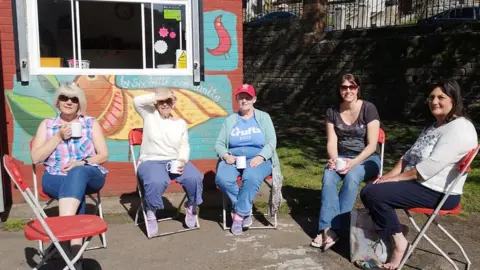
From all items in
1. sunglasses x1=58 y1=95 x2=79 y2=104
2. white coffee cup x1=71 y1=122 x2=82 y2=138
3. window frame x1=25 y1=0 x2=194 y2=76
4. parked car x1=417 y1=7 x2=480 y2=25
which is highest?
parked car x1=417 y1=7 x2=480 y2=25

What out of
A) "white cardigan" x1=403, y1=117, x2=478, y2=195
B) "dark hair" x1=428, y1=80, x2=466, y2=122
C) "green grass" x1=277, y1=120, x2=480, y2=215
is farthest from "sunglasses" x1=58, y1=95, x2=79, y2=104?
"dark hair" x1=428, y1=80, x2=466, y2=122

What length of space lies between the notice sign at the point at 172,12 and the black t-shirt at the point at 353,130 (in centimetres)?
208

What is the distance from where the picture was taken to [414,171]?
3.49 m

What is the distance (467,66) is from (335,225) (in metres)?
8.15

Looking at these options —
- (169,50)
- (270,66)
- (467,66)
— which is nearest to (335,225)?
(169,50)

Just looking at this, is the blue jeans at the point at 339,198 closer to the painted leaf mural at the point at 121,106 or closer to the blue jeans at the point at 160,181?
the blue jeans at the point at 160,181

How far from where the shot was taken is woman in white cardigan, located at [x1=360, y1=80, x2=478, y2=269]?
333 centimetres

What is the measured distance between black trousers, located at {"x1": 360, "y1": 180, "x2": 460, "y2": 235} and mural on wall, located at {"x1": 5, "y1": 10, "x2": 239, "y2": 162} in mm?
2459

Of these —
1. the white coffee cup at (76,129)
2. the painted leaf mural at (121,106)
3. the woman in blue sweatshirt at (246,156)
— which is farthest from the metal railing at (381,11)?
the white coffee cup at (76,129)

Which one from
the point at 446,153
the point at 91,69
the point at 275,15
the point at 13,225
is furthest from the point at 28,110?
the point at 275,15

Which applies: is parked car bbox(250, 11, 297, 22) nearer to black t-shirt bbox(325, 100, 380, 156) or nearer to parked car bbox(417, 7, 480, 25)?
parked car bbox(417, 7, 480, 25)

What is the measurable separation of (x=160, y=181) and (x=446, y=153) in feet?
7.26

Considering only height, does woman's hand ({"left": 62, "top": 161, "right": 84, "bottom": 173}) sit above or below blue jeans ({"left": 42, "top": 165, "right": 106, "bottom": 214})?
above

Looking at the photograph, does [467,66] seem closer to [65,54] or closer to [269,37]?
[269,37]
